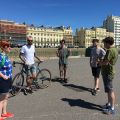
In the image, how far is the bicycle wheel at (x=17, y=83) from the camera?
895 centimetres

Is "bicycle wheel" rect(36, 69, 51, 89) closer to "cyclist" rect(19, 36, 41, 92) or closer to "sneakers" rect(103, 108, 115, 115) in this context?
"cyclist" rect(19, 36, 41, 92)

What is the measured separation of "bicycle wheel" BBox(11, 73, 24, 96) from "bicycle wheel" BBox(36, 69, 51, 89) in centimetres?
85

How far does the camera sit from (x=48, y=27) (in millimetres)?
185500

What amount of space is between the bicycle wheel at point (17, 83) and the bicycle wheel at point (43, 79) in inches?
33.5

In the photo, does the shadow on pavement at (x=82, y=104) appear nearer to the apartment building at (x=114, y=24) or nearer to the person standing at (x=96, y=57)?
the person standing at (x=96, y=57)

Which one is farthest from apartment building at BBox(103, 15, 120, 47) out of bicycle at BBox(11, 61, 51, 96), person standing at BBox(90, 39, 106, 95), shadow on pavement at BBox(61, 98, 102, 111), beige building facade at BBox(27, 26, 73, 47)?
shadow on pavement at BBox(61, 98, 102, 111)

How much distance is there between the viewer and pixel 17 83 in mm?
9117

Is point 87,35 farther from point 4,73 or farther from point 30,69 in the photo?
point 4,73

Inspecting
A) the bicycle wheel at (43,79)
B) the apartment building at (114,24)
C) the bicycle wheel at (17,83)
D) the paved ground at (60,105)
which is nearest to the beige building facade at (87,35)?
the apartment building at (114,24)

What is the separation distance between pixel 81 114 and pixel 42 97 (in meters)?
2.21

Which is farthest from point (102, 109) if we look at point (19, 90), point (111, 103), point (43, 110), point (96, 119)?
point (19, 90)

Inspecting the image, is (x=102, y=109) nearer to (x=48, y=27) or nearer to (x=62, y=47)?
(x=62, y=47)

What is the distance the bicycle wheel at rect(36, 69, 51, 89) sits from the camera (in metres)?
10.0

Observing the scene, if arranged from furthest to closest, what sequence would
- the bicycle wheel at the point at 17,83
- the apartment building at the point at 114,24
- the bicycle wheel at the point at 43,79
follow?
the apartment building at the point at 114,24 < the bicycle wheel at the point at 43,79 < the bicycle wheel at the point at 17,83
